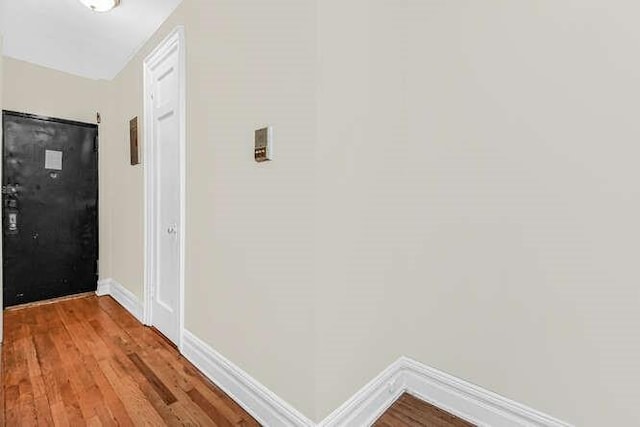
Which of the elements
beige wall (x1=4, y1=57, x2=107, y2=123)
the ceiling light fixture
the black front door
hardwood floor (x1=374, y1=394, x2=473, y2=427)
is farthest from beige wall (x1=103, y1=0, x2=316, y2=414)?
the black front door

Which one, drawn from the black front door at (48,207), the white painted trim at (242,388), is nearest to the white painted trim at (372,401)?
the white painted trim at (242,388)

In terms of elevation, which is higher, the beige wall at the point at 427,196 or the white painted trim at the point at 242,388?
the beige wall at the point at 427,196

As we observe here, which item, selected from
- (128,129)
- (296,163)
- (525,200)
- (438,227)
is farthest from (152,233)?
(525,200)

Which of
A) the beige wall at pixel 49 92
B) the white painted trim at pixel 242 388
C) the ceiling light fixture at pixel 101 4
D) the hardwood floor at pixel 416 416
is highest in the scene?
the ceiling light fixture at pixel 101 4

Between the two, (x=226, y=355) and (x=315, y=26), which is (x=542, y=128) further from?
(x=226, y=355)

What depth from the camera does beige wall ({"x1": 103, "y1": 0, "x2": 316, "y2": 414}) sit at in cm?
129

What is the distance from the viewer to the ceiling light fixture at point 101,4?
2.10 m

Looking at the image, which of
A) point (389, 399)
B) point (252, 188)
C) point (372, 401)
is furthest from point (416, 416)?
point (252, 188)

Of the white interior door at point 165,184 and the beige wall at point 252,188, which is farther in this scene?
the white interior door at point 165,184

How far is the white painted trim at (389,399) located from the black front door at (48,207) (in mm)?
2447

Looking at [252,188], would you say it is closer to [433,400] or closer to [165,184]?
[165,184]

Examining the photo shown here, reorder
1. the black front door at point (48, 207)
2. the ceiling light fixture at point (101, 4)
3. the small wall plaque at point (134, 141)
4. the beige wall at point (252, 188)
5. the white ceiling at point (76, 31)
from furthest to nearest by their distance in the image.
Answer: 1. the black front door at point (48, 207)
2. the small wall plaque at point (134, 141)
3. the white ceiling at point (76, 31)
4. the ceiling light fixture at point (101, 4)
5. the beige wall at point (252, 188)

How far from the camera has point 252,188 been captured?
152cm

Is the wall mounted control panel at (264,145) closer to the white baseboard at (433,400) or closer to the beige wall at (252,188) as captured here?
the beige wall at (252,188)
